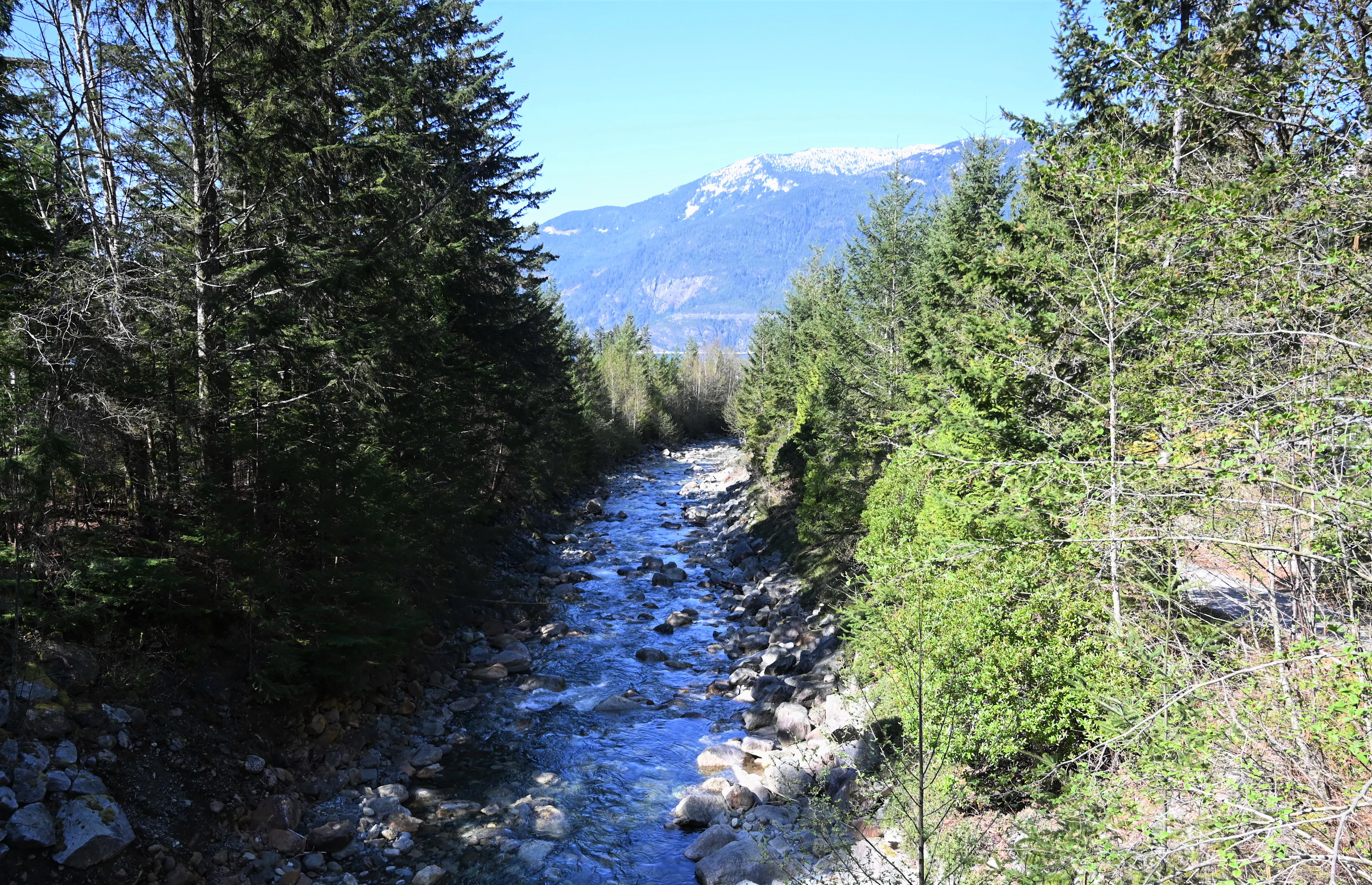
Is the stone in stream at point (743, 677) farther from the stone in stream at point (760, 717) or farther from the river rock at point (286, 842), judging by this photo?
the river rock at point (286, 842)

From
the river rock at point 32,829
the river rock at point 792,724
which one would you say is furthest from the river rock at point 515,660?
the river rock at point 32,829

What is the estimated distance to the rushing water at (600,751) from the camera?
373 inches

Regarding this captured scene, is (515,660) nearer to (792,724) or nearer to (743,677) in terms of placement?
(743,677)

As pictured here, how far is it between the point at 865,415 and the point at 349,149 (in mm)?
13825

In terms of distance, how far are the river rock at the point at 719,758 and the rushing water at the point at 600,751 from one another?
0.22m

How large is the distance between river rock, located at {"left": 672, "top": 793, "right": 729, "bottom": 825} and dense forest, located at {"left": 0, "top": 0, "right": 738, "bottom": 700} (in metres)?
5.33

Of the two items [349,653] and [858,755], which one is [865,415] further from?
[349,653]

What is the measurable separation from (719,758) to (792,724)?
5.21ft

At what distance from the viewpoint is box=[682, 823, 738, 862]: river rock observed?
31.4 feet

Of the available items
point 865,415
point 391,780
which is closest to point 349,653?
point 391,780

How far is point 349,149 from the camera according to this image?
39.2ft

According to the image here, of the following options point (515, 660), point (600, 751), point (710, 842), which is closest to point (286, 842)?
point (600, 751)

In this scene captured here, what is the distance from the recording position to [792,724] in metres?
12.9

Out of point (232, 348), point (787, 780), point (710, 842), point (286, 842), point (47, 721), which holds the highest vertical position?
point (232, 348)
